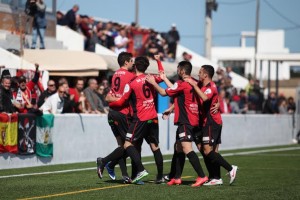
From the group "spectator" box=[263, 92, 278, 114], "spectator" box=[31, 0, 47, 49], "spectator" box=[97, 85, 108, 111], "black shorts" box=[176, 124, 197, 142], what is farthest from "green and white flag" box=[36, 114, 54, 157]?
"spectator" box=[263, 92, 278, 114]

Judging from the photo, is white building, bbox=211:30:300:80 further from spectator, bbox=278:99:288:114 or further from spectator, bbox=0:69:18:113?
spectator, bbox=0:69:18:113

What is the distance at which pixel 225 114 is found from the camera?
1208 inches

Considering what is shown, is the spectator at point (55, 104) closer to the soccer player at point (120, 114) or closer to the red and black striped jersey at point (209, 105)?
the soccer player at point (120, 114)

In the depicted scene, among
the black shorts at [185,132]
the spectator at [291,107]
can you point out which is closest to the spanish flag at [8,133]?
the black shorts at [185,132]

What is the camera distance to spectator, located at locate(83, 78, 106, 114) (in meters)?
23.6

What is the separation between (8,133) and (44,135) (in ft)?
4.78

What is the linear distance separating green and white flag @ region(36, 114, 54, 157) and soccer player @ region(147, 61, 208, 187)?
6355 mm

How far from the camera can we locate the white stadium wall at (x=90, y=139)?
67.7ft

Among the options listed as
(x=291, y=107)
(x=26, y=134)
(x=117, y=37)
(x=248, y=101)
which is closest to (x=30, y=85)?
(x=26, y=134)

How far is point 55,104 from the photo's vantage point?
21.7 m

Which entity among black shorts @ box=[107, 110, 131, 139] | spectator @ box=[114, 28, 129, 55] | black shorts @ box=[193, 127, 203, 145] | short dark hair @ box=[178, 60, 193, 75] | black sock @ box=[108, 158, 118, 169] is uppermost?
spectator @ box=[114, 28, 129, 55]

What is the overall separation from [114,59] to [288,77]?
4865cm

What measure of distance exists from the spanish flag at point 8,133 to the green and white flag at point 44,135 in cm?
92

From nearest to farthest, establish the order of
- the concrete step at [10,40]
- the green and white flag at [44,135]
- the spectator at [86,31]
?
the green and white flag at [44,135]
the concrete step at [10,40]
the spectator at [86,31]
